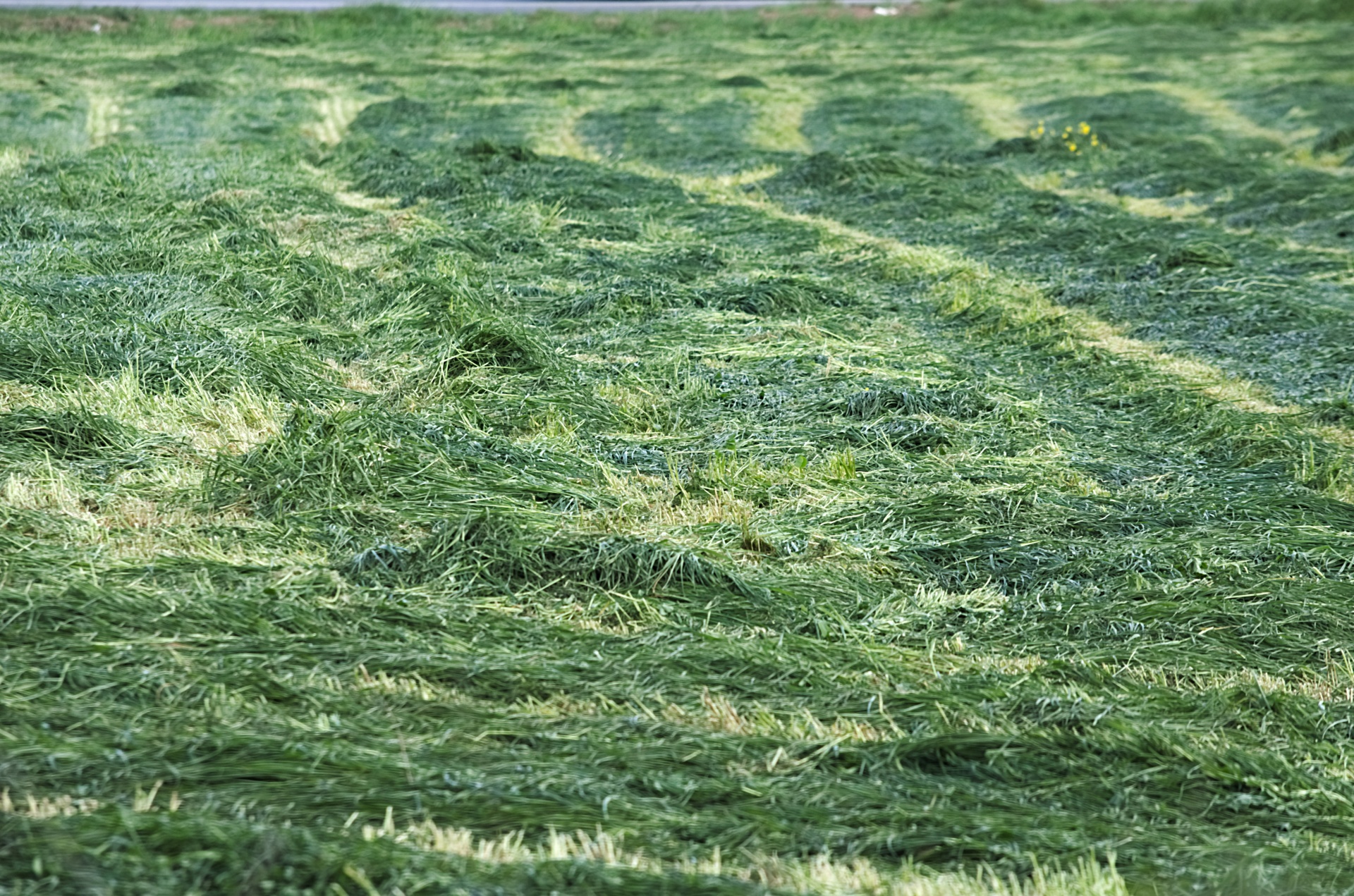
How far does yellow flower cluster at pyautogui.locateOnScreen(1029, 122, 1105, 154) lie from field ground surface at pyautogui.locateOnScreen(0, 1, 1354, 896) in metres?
4.10

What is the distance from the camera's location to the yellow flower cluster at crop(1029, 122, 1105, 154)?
15.3 metres

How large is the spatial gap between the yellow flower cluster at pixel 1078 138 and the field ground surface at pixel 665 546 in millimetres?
4103

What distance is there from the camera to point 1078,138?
15953 mm

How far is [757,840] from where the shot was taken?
273 cm

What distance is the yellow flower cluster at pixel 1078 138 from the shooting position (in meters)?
15.3

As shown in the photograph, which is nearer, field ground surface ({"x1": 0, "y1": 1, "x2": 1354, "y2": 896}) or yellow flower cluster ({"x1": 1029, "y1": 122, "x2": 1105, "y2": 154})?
field ground surface ({"x1": 0, "y1": 1, "x2": 1354, "y2": 896})

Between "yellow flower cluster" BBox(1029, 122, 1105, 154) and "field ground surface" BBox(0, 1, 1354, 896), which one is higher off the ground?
"yellow flower cluster" BBox(1029, 122, 1105, 154)

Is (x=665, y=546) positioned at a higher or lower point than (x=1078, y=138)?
lower

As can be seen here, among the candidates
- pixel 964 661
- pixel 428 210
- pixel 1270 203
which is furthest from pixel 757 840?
pixel 1270 203

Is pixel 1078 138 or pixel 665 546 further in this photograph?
pixel 1078 138

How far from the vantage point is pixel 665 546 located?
4121mm

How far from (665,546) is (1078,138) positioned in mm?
13537

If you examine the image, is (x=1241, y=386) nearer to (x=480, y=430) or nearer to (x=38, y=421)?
(x=480, y=430)

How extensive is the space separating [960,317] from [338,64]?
1864cm
